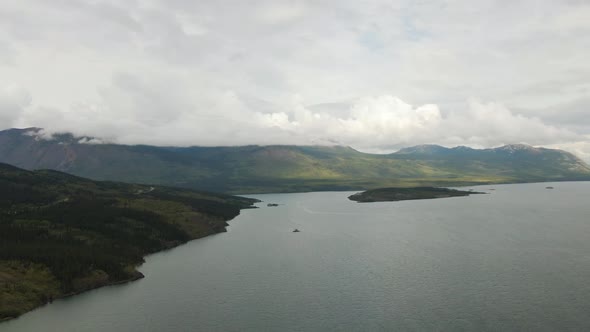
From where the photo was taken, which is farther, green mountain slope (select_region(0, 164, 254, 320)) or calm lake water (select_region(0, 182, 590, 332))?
green mountain slope (select_region(0, 164, 254, 320))

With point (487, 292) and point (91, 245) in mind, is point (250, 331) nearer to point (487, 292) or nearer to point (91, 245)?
point (487, 292)

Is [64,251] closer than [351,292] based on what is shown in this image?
No

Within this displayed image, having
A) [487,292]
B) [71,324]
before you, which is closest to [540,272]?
[487,292]

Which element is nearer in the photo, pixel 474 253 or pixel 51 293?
pixel 51 293

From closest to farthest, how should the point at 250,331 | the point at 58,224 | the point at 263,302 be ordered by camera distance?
the point at 250,331 < the point at 263,302 < the point at 58,224

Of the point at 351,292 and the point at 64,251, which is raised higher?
the point at 64,251

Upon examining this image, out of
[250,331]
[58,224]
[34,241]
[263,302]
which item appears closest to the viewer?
[250,331]

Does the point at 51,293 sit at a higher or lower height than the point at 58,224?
lower

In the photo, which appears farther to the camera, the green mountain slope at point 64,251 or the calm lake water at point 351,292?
the green mountain slope at point 64,251

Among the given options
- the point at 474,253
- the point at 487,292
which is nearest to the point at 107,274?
the point at 487,292

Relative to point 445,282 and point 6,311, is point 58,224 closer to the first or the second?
point 6,311
